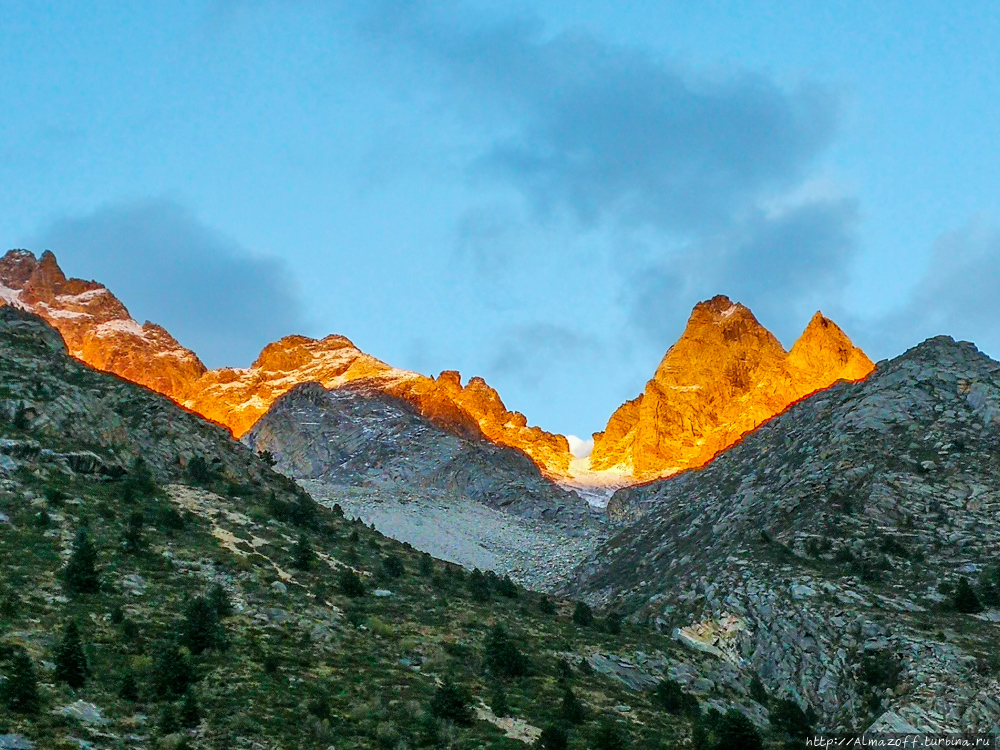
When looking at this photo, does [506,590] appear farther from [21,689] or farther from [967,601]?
[21,689]

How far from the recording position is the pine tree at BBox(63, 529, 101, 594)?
2616 cm

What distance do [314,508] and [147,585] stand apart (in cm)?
1639

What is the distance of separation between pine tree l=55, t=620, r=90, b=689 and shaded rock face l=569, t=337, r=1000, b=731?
2211 cm

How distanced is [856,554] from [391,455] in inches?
3449

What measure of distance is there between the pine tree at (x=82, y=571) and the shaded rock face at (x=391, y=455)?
7424 centimetres

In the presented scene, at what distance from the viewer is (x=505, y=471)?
119250mm

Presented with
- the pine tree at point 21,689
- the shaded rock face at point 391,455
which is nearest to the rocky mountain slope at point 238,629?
the pine tree at point 21,689

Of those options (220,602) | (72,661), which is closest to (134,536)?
(220,602)

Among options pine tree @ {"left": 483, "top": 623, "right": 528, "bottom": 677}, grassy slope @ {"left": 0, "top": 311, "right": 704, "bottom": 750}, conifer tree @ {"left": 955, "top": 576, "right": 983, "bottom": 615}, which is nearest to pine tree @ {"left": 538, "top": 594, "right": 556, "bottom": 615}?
grassy slope @ {"left": 0, "top": 311, "right": 704, "bottom": 750}

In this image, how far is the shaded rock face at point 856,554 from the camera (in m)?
28.9

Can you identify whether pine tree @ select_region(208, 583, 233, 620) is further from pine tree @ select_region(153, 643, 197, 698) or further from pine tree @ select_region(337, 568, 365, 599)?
pine tree @ select_region(337, 568, 365, 599)

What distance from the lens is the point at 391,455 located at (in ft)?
390

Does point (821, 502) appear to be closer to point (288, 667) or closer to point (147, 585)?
point (288, 667)

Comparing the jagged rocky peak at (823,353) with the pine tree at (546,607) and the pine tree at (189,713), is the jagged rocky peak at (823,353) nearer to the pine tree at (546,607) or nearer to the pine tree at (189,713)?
the pine tree at (546,607)
